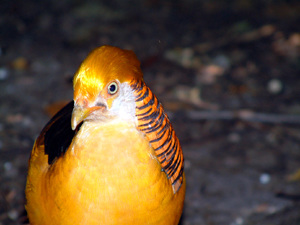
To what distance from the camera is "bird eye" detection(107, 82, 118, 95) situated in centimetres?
204

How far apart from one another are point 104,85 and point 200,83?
10.9ft

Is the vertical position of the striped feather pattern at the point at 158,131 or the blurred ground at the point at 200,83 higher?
the blurred ground at the point at 200,83

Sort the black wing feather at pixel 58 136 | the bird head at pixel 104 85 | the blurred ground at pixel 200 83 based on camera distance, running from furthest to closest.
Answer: the blurred ground at pixel 200 83 < the black wing feather at pixel 58 136 < the bird head at pixel 104 85

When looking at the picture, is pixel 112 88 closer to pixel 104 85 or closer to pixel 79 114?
pixel 104 85

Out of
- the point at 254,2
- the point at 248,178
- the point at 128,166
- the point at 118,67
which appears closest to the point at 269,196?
the point at 248,178

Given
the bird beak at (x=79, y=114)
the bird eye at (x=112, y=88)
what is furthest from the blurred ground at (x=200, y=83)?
the bird beak at (x=79, y=114)

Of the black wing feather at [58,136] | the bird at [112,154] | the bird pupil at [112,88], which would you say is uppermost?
the black wing feather at [58,136]

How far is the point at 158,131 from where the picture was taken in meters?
A: 2.28

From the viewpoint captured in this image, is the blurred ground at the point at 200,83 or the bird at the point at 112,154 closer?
the bird at the point at 112,154

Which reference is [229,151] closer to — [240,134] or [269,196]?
[240,134]

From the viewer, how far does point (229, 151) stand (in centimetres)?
434

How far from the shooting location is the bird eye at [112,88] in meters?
2.04

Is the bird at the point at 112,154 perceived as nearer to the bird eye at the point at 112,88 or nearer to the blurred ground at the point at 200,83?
the bird eye at the point at 112,88

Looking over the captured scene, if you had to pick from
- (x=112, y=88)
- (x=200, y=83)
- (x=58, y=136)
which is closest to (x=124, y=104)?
(x=112, y=88)
